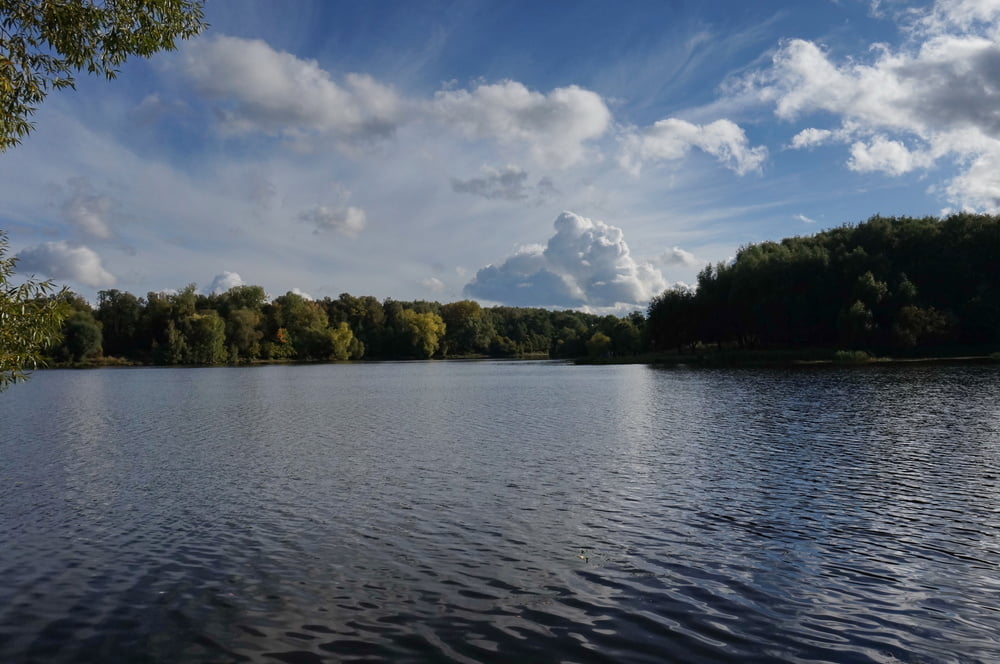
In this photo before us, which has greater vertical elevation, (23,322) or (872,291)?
(872,291)

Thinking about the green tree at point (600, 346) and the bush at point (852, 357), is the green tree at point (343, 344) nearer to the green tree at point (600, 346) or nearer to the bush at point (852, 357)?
the green tree at point (600, 346)

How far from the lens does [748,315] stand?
102m

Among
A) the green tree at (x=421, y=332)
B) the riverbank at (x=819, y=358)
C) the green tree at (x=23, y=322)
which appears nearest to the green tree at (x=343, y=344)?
the green tree at (x=421, y=332)

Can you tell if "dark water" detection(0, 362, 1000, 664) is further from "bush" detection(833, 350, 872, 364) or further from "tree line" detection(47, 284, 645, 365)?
"tree line" detection(47, 284, 645, 365)

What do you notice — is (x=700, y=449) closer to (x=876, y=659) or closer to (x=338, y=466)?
(x=338, y=466)

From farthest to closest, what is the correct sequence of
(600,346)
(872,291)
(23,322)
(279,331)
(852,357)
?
1. (279,331)
2. (600,346)
3. (872,291)
4. (852,357)
5. (23,322)

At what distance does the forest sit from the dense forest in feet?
0.59

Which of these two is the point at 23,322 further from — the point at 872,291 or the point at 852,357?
the point at 872,291

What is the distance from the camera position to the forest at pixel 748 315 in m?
87.9

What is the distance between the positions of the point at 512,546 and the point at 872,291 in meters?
90.7

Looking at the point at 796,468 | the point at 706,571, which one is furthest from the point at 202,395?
the point at 706,571

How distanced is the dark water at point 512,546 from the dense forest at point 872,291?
69.2m

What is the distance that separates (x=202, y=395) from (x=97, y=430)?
23502 millimetres

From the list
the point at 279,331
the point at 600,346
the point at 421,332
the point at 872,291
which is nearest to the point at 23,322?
the point at 872,291
